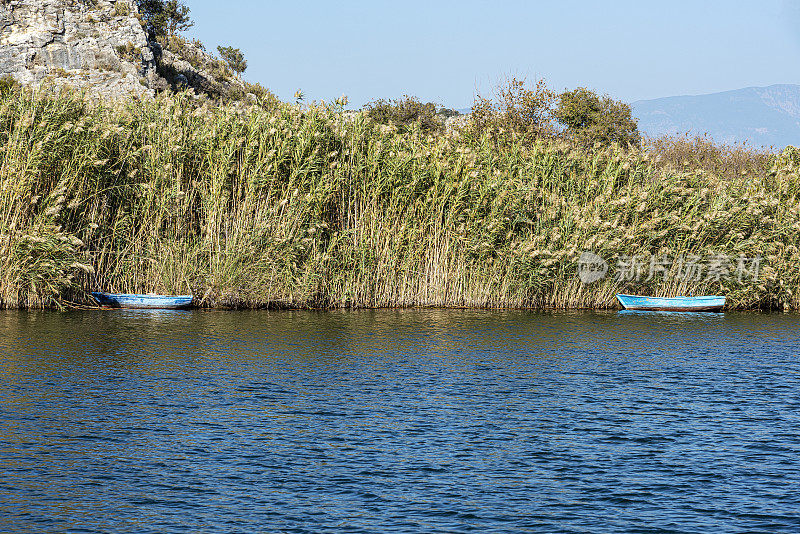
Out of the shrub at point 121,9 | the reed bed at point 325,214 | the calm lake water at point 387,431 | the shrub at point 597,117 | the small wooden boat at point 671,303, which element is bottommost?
the calm lake water at point 387,431

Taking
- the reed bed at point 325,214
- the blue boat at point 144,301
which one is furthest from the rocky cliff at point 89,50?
the blue boat at point 144,301

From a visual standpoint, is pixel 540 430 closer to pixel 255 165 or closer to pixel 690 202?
pixel 255 165

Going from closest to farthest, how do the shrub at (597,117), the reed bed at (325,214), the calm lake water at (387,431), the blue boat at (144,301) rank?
1. the calm lake water at (387,431)
2. the reed bed at (325,214)
3. the blue boat at (144,301)
4. the shrub at (597,117)

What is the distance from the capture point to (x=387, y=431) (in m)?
15.7

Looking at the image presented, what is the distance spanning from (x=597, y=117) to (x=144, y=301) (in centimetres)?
4441

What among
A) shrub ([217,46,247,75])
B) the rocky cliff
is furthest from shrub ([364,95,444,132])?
shrub ([217,46,247,75])

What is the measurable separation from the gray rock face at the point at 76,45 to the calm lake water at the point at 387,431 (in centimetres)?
4696

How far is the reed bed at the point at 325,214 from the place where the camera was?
29281 millimetres

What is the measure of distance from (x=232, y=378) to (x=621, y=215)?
19079mm

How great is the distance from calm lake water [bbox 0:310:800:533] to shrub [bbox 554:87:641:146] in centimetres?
3983

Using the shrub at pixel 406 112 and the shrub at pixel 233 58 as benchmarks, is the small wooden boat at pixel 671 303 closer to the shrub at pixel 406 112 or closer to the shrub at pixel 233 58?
the shrub at pixel 406 112

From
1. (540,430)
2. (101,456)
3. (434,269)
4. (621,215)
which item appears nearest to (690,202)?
(621,215)

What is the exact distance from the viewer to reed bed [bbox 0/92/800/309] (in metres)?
29.3

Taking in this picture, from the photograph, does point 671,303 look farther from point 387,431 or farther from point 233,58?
point 233,58
